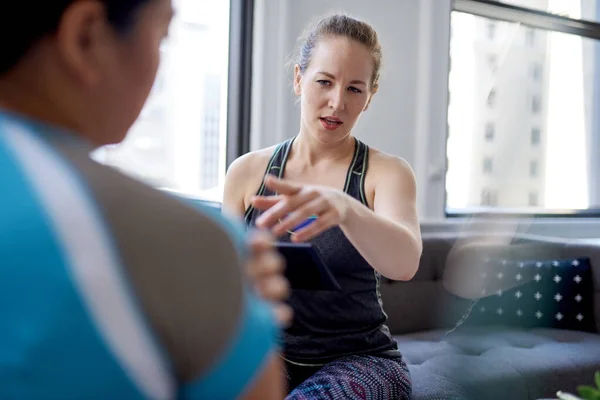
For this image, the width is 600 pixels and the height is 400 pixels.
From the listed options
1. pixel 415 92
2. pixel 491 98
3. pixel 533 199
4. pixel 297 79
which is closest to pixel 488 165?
pixel 491 98

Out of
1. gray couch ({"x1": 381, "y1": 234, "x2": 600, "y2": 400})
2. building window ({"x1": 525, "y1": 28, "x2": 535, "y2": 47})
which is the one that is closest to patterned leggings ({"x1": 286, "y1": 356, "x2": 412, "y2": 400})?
gray couch ({"x1": 381, "y1": 234, "x2": 600, "y2": 400})

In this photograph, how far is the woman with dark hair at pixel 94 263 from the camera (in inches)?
15.0

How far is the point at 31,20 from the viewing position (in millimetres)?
454

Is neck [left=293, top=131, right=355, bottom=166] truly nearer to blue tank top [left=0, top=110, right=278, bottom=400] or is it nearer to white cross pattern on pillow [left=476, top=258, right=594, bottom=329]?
blue tank top [left=0, top=110, right=278, bottom=400]

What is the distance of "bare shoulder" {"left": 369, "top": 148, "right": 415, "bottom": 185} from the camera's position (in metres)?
1.62

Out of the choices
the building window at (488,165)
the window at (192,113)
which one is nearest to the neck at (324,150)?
the window at (192,113)

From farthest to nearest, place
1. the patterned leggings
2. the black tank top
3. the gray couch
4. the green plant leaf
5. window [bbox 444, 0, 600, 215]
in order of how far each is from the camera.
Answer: window [bbox 444, 0, 600, 215]
the gray couch
the black tank top
the patterned leggings
the green plant leaf

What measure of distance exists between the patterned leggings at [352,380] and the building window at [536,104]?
313 centimetres

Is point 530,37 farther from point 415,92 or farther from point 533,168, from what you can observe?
point 415,92

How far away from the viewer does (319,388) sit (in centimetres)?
141

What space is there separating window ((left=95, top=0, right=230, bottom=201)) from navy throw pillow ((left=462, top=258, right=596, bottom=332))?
1269 mm

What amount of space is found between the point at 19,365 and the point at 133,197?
0.11m

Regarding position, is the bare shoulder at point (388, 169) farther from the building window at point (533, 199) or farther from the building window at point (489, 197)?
the building window at point (533, 199)

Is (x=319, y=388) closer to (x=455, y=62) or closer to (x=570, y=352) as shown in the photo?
(x=570, y=352)
